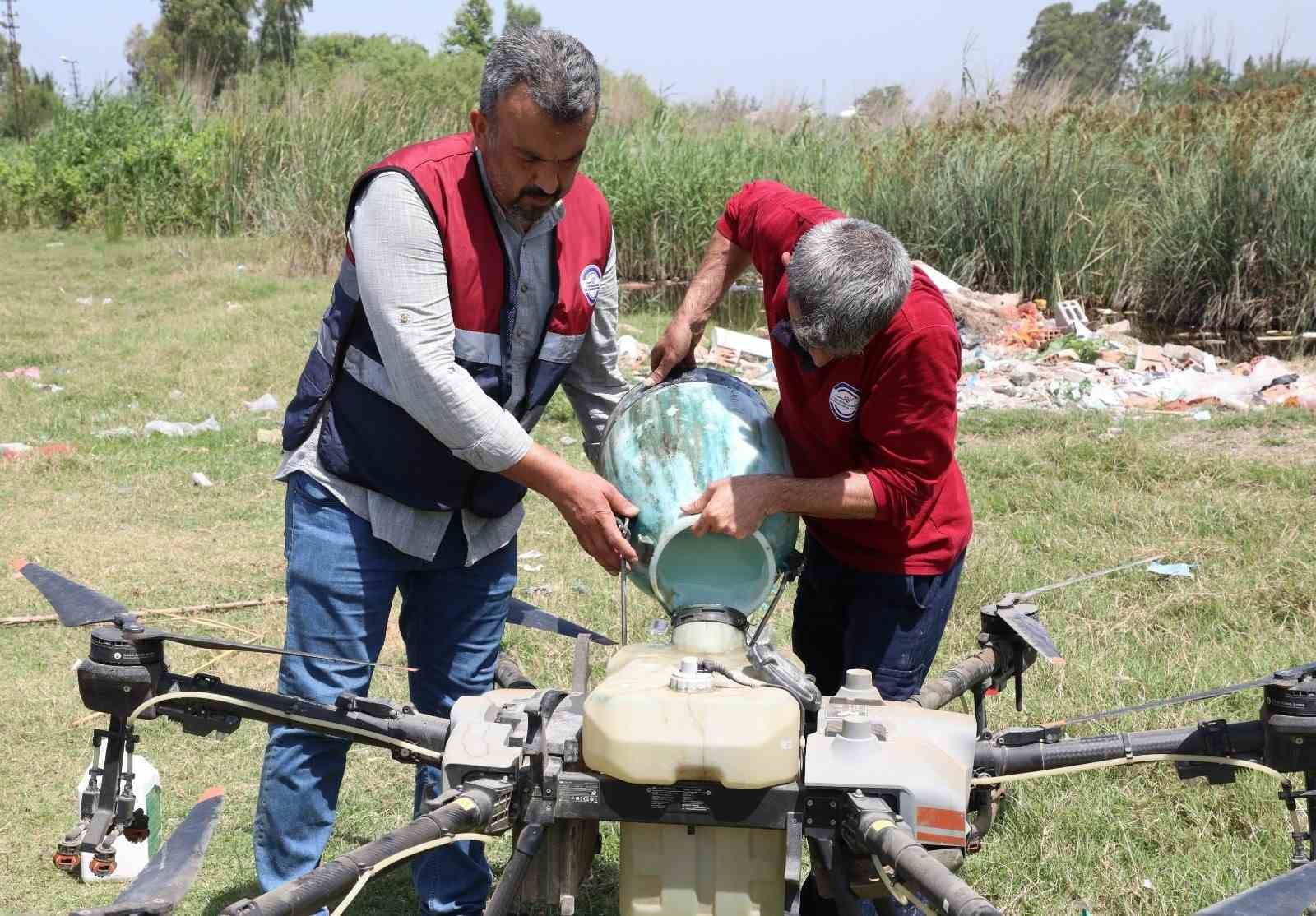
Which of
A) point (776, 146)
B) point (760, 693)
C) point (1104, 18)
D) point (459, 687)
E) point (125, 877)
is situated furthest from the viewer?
point (1104, 18)

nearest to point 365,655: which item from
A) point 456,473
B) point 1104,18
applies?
point 456,473

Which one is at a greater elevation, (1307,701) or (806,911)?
(1307,701)

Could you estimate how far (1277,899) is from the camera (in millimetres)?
1693

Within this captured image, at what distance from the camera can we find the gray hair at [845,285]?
8.41 ft

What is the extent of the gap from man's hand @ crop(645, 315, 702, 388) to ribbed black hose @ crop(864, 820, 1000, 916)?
4.43 ft

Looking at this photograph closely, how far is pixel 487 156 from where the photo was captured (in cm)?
262

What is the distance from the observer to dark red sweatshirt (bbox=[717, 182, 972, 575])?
2.73 m

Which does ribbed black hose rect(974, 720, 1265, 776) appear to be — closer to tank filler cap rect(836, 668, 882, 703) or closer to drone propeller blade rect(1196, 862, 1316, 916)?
tank filler cap rect(836, 668, 882, 703)

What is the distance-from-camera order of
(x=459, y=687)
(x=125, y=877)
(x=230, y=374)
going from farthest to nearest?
(x=230, y=374) → (x=125, y=877) → (x=459, y=687)

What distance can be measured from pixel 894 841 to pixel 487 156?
5.10 feet

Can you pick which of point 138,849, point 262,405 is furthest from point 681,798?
point 262,405

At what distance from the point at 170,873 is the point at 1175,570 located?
14.9ft

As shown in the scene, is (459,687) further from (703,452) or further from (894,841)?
(894,841)

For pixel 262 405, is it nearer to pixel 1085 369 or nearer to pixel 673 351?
pixel 1085 369
